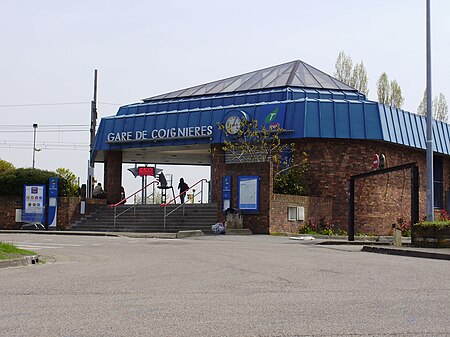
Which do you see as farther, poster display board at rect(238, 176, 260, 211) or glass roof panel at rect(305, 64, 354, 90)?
glass roof panel at rect(305, 64, 354, 90)

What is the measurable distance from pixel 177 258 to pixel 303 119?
64.4ft

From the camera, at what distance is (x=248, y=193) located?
1257 inches

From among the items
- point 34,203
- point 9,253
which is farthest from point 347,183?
point 9,253

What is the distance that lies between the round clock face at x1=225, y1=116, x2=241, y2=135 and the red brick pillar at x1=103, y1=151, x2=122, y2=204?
9022 mm

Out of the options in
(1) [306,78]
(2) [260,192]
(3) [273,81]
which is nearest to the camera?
(2) [260,192]

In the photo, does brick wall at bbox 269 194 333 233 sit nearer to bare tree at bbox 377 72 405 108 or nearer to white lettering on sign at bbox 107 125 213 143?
white lettering on sign at bbox 107 125 213 143

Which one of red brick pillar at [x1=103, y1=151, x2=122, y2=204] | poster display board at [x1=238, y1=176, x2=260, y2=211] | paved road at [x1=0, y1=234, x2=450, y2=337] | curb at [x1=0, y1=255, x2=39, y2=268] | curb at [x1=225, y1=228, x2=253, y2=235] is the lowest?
paved road at [x1=0, y1=234, x2=450, y2=337]

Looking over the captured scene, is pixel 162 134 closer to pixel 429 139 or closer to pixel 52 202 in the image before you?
pixel 52 202

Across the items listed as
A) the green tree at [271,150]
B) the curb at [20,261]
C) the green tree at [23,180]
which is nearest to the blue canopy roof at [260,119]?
the green tree at [271,150]

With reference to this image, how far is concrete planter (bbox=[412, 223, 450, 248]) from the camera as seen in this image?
21391 millimetres

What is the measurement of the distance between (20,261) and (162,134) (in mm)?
25095

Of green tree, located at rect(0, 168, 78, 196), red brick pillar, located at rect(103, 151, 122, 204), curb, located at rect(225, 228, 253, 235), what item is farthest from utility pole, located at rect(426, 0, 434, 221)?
red brick pillar, located at rect(103, 151, 122, 204)

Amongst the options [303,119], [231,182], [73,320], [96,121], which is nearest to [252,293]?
[73,320]

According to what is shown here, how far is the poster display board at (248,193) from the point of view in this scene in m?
31.7
